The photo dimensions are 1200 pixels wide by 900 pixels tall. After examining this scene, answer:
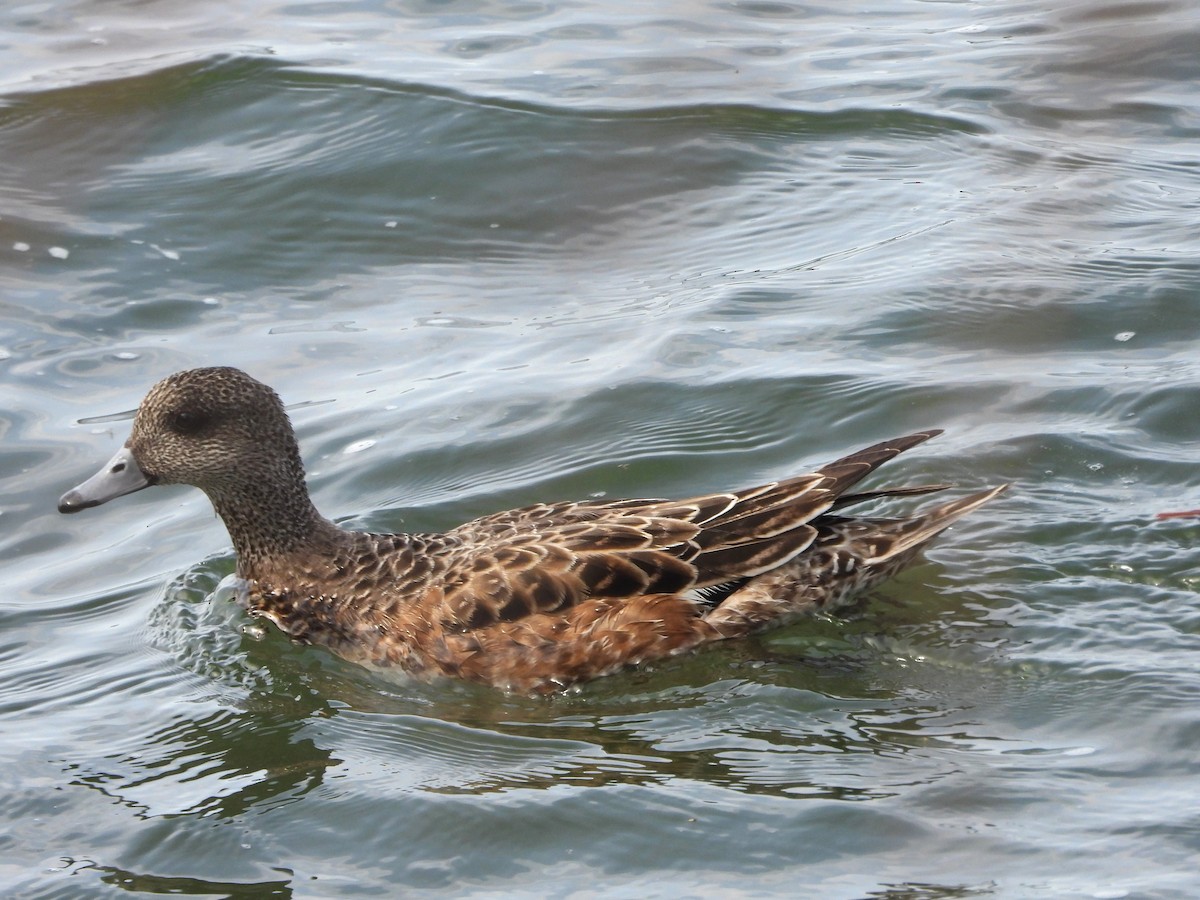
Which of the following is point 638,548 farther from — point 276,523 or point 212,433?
point 212,433

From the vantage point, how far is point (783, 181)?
11.5 metres

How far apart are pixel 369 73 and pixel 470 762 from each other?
7963 millimetres

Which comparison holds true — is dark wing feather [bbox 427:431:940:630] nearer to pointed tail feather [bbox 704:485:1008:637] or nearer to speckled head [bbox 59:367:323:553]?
pointed tail feather [bbox 704:485:1008:637]

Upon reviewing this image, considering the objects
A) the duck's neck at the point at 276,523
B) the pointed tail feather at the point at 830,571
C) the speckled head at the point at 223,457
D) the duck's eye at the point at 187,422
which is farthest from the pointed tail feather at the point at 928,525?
the duck's eye at the point at 187,422

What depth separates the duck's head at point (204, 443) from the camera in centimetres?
732

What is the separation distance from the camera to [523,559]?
22.8 ft

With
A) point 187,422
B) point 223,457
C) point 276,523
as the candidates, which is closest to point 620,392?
point 276,523

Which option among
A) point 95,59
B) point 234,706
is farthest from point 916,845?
point 95,59

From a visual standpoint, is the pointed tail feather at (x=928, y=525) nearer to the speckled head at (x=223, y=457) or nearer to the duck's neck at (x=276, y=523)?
the duck's neck at (x=276, y=523)

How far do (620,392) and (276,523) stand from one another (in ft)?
7.65

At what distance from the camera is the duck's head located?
732 cm

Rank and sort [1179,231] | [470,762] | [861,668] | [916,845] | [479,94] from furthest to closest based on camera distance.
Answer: [479,94] → [1179,231] → [861,668] → [470,762] → [916,845]

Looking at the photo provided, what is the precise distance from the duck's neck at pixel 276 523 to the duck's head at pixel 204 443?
21 millimetres

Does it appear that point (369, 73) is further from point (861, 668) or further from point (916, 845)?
point (916, 845)
